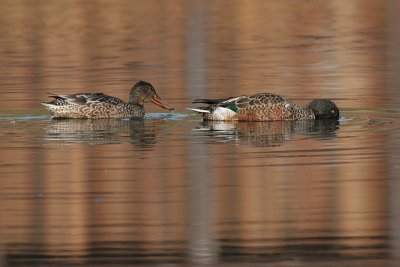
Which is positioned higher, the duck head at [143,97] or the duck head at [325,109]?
the duck head at [143,97]

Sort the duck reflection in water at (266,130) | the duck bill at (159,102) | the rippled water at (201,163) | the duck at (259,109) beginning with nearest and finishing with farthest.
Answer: the rippled water at (201,163) → the duck reflection in water at (266,130) → the duck at (259,109) → the duck bill at (159,102)

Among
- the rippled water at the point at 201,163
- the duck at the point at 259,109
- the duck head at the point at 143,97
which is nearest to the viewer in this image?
the rippled water at the point at 201,163

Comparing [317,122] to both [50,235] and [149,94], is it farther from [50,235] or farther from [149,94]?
[50,235]

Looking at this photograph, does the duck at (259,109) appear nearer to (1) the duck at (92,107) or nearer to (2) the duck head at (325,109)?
(2) the duck head at (325,109)

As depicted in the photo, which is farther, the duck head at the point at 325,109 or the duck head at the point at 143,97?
the duck head at the point at 143,97

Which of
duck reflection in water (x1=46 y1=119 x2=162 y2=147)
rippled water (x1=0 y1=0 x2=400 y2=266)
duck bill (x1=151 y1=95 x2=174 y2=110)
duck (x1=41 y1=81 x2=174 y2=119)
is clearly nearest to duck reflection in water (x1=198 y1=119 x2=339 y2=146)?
rippled water (x1=0 y1=0 x2=400 y2=266)

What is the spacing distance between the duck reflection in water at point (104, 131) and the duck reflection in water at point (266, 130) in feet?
2.46

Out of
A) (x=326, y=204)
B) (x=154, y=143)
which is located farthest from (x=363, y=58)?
(x=326, y=204)

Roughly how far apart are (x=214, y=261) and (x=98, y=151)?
5.75 metres

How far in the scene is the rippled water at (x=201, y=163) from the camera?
1030 cm

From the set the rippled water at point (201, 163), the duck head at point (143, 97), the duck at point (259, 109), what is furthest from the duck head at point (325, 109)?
the duck head at point (143, 97)

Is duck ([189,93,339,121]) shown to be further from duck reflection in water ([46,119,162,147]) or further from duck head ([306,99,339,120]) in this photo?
duck reflection in water ([46,119,162,147])

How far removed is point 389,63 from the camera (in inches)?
1018

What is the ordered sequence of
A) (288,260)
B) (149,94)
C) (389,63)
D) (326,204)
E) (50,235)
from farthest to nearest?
(389,63), (149,94), (326,204), (50,235), (288,260)
